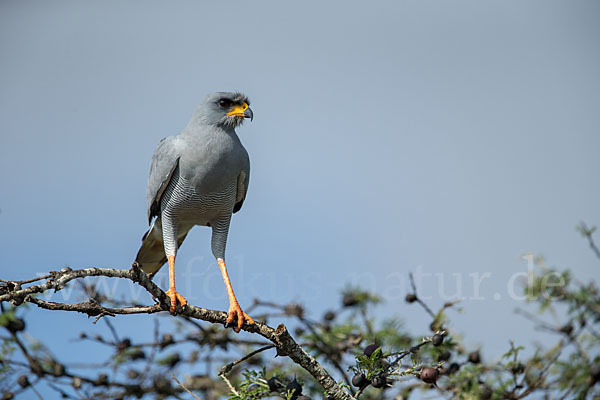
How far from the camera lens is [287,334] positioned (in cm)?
355

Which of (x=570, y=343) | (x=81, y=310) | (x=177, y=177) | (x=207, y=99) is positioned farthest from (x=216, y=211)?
(x=570, y=343)

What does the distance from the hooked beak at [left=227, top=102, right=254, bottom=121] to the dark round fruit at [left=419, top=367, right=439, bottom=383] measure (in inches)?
98.6

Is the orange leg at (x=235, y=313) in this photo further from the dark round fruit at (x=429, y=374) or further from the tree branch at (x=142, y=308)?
the dark round fruit at (x=429, y=374)

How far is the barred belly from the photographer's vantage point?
4785 mm

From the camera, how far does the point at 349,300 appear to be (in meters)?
5.65

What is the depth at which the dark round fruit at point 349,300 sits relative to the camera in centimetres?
565

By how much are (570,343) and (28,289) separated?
→ 13.3 ft

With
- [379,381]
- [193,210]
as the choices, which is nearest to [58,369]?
[193,210]

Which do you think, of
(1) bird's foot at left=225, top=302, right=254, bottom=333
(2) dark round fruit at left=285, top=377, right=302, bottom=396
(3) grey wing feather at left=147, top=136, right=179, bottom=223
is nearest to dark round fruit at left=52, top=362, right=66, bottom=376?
(3) grey wing feather at left=147, top=136, right=179, bottom=223

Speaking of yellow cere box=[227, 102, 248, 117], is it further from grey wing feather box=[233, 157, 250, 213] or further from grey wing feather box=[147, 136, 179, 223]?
grey wing feather box=[147, 136, 179, 223]

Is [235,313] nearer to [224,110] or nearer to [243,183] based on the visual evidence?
[243,183]

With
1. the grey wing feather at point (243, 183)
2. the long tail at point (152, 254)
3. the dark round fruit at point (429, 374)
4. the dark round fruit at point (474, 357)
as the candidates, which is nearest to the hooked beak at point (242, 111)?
the grey wing feather at point (243, 183)

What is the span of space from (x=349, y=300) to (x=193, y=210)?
1.79 metres

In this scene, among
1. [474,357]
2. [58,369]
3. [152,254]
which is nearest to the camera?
[474,357]
